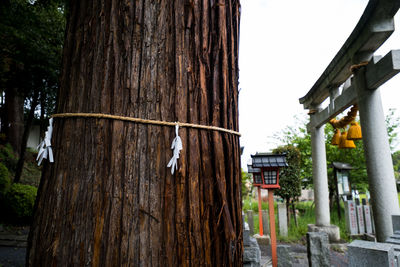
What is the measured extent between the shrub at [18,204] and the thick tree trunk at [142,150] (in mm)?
8282

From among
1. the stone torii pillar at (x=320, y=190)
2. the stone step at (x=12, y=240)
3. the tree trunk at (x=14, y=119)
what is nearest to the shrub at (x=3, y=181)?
the stone step at (x=12, y=240)

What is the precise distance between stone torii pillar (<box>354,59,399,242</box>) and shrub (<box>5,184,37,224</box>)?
30.1ft

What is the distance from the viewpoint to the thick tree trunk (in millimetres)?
875

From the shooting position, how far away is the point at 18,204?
745cm

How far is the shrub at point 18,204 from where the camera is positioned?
7.44m

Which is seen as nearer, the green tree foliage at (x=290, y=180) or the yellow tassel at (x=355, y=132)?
the yellow tassel at (x=355, y=132)

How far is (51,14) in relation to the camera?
768cm

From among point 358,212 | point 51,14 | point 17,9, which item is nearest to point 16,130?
point 51,14

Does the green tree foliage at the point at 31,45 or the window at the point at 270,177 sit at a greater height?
the green tree foliage at the point at 31,45

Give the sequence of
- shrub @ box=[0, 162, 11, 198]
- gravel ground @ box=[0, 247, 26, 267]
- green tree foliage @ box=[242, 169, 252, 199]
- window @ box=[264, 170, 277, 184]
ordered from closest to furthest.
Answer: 1. window @ box=[264, 170, 277, 184]
2. gravel ground @ box=[0, 247, 26, 267]
3. shrub @ box=[0, 162, 11, 198]
4. green tree foliage @ box=[242, 169, 252, 199]

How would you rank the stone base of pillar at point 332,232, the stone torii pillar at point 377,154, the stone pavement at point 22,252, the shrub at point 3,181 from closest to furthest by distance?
the stone torii pillar at point 377,154 < the stone pavement at point 22,252 < the stone base of pillar at point 332,232 < the shrub at point 3,181

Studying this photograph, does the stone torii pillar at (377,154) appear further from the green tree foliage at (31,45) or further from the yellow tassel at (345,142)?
the green tree foliage at (31,45)

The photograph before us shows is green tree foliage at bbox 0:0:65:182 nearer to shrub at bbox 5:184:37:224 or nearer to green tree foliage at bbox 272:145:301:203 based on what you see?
shrub at bbox 5:184:37:224

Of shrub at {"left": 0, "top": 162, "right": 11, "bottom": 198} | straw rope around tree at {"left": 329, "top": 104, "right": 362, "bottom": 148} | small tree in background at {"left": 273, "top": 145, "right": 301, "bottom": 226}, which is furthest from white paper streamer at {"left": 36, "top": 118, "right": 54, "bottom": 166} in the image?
small tree in background at {"left": 273, "top": 145, "right": 301, "bottom": 226}
